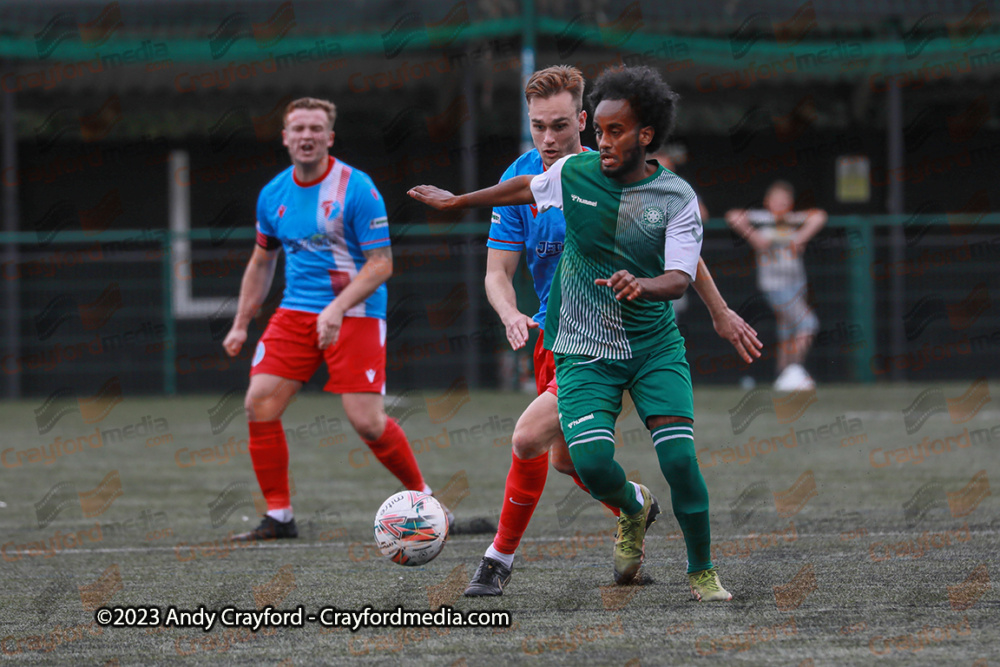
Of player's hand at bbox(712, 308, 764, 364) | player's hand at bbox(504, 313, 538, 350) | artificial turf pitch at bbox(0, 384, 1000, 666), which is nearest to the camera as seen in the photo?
artificial turf pitch at bbox(0, 384, 1000, 666)

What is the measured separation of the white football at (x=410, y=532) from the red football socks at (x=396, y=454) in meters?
1.42

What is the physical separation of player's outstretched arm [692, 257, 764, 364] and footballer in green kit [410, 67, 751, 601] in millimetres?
155

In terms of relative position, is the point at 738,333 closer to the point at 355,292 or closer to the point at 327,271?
the point at 355,292

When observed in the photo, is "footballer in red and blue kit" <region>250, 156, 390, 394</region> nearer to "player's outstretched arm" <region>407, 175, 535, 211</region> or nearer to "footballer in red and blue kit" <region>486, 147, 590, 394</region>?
"footballer in red and blue kit" <region>486, 147, 590, 394</region>

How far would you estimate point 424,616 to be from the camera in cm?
465

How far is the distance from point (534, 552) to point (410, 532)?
96cm

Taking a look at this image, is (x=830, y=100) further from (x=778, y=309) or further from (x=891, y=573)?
(x=891, y=573)

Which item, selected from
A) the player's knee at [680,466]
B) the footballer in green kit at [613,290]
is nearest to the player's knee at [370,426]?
the footballer in green kit at [613,290]

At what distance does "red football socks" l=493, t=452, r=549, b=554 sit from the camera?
5.25 meters

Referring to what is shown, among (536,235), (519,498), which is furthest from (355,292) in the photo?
(519,498)

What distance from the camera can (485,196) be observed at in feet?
16.2

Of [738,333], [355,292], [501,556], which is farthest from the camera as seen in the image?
[355,292]

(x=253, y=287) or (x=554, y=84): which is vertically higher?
(x=554, y=84)

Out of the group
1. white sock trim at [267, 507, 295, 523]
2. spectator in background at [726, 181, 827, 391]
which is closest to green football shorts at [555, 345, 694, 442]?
white sock trim at [267, 507, 295, 523]
